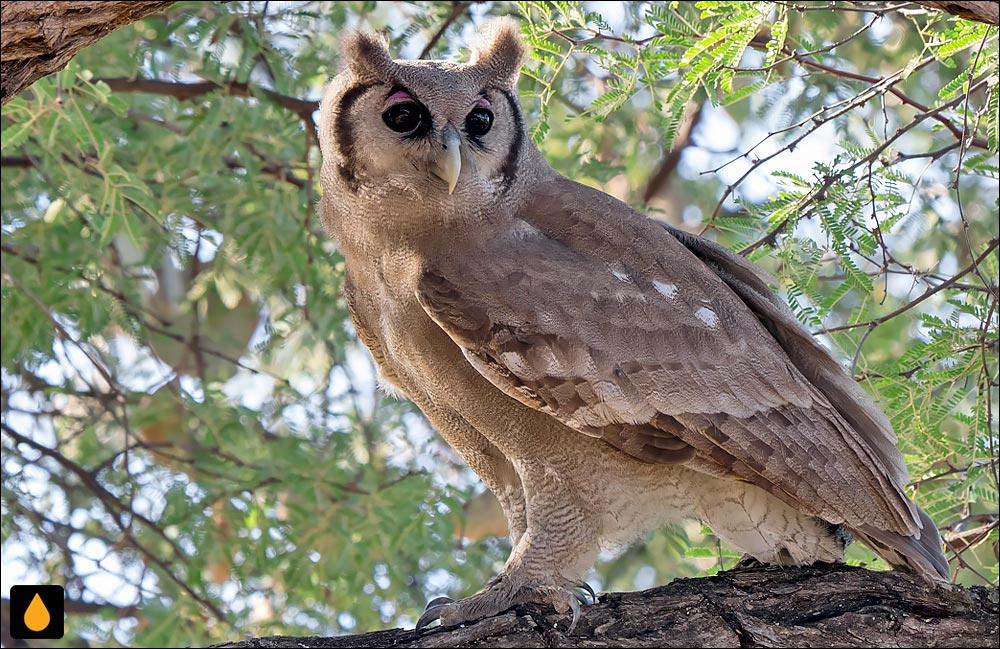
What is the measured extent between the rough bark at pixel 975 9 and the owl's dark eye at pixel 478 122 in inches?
57.3

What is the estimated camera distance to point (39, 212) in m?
5.71

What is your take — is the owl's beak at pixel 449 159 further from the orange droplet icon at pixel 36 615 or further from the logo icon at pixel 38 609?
the orange droplet icon at pixel 36 615

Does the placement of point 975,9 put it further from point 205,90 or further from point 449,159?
point 205,90

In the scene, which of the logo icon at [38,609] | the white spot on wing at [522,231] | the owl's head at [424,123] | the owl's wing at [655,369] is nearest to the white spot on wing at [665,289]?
the owl's wing at [655,369]

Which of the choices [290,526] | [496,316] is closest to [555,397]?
[496,316]

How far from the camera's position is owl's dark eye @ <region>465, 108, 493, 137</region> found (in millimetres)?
3357

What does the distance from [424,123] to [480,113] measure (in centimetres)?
20

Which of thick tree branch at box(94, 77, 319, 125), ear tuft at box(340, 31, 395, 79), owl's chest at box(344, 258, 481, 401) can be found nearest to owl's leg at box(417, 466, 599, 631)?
owl's chest at box(344, 258, 481, 401)

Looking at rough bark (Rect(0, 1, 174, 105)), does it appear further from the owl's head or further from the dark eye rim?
the dark eye rim

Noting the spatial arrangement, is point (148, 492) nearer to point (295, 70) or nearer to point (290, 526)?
point (290, 526)

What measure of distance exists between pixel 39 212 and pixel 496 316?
3530 mm

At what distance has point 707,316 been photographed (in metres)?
3.32

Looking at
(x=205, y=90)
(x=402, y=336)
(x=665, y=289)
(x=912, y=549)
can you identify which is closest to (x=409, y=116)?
(x=402, y=336)

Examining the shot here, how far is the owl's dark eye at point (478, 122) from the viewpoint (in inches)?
132
